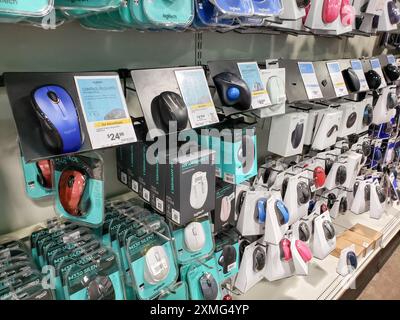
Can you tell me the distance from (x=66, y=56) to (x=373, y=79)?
153 cm

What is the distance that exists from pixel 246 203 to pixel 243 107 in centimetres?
43

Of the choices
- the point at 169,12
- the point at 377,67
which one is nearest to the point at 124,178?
the point at 169,12

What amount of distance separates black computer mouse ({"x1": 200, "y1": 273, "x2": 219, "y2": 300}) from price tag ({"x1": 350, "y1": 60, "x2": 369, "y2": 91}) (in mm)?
1238

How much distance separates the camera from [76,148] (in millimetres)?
614

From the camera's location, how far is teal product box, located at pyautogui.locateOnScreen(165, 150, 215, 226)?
2.62 ft

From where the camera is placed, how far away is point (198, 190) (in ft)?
2.73

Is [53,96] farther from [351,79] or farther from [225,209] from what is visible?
[351,79]

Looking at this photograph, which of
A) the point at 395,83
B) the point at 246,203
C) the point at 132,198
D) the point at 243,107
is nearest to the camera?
the point at 243,107

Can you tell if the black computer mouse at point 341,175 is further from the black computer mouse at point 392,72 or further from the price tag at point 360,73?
the black computer mouse at point 392,72

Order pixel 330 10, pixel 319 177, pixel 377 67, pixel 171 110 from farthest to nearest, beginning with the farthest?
pixel 377 67 → pixel 319 177 → pixel 330 10 → pixel 171 110

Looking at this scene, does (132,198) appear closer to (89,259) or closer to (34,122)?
(89,259)
